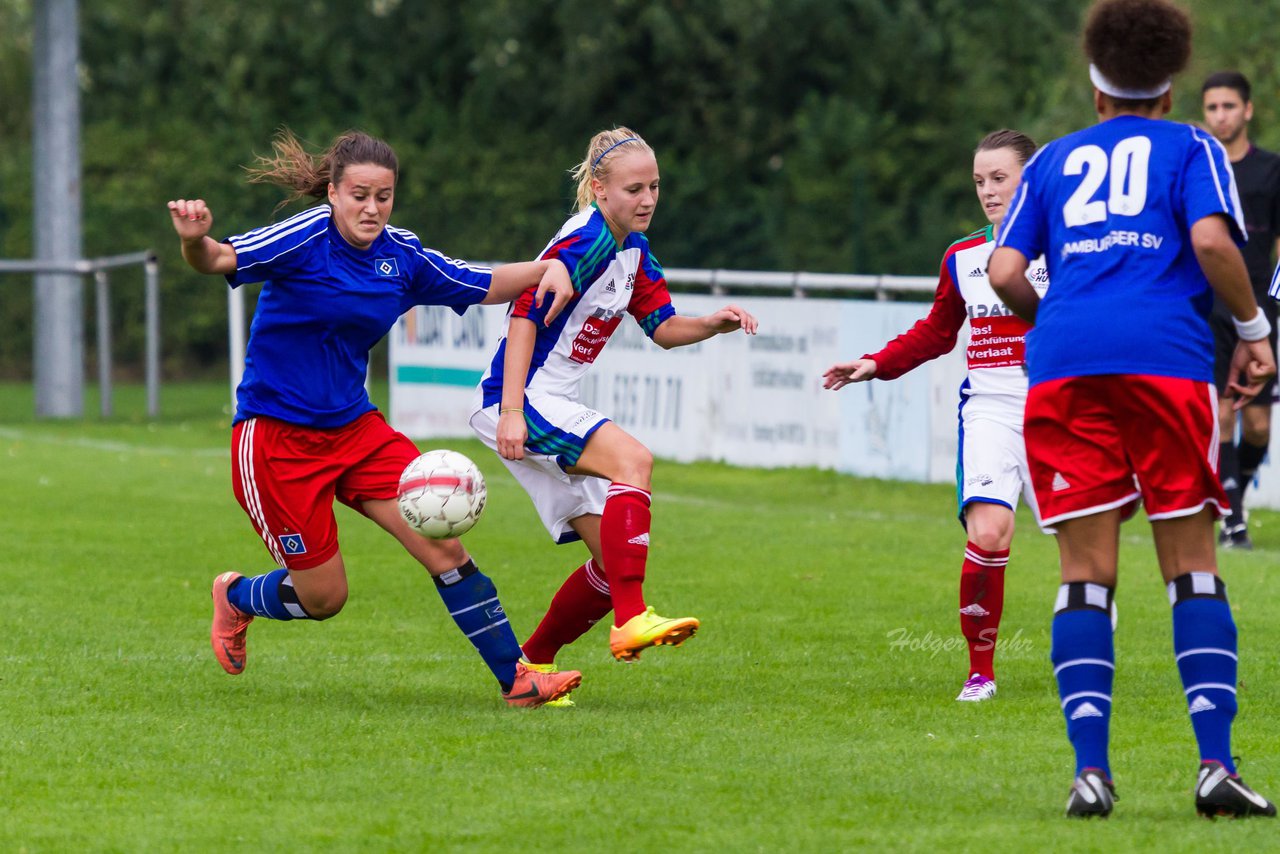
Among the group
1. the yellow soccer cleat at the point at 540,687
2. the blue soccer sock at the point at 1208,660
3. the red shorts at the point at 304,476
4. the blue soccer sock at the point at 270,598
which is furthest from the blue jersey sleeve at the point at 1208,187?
the blue soccer sock at the point at 270,598

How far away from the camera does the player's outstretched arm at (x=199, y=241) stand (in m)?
5.61

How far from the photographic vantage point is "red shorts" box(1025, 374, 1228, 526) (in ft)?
14.5

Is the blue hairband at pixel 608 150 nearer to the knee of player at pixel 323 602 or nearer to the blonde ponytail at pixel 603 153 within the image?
the blonde ponytail at pixel 603 153

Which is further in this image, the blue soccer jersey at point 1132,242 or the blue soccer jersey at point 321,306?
the blue soccer jersey at point 321,306

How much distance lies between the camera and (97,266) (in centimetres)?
2111

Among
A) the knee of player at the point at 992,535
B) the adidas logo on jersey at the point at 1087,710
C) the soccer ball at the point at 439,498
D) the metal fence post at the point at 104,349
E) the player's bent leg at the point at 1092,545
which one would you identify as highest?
the player's bent leg at the point at 1092,545

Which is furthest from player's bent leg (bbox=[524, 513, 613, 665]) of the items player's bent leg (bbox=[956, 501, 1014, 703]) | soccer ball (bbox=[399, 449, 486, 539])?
player's bent leg (bbox=[956, 501, 1014, 703])

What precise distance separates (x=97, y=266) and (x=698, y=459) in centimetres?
871

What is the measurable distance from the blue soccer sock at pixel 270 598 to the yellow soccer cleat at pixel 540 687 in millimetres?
786

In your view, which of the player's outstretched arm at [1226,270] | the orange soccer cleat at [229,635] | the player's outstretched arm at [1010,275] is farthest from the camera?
the orange soccer cleat at [229,635]

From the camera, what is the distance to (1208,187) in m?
4.39

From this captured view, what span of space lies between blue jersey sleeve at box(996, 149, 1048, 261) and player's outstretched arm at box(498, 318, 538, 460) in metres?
1.99

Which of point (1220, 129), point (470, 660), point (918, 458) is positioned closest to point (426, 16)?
point (918, 458)

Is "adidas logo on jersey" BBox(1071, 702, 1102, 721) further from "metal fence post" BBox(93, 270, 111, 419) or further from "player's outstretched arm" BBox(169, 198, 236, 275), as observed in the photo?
"metal fence post" BBox(93, 270, 111, 419)
